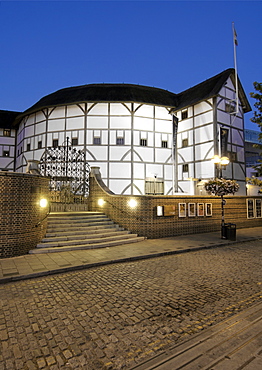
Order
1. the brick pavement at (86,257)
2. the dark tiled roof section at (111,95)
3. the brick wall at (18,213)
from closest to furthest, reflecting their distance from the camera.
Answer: the brick pavement at (86,257), the brick wall at (18,213), the dark tiled roof section at (111,95)

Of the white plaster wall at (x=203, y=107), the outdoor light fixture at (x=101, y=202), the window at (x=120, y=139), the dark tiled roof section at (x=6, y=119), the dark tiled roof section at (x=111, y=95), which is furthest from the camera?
the dark tiled roof section at (x=6, y=119)

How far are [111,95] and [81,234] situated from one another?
17.6 m

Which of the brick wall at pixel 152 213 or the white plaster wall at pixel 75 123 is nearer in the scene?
the brick wall at pixel 152 213

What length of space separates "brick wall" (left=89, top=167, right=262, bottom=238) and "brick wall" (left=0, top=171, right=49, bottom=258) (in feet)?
14.0

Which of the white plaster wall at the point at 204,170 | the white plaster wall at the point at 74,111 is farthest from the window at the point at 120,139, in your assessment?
the white plaster wall at the point at 204,170

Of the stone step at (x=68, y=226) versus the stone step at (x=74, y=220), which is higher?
the stone step at (x=74, y=220)

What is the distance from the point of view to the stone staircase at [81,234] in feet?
27.5

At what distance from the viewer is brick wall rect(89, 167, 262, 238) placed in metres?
10.8

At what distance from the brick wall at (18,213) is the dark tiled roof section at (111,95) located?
1636cm

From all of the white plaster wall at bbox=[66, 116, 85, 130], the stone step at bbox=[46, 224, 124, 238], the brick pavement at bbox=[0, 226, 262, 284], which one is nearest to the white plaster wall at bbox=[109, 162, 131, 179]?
the white plaster wall at bbox=[66, 116, 85, 130]

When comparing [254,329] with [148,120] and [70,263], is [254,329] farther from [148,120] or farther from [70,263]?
[148,120]

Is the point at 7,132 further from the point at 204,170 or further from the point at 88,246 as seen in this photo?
the point at 88,246

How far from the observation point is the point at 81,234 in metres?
9.59

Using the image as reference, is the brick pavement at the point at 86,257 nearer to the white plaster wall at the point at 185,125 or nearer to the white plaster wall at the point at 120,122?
the white plaster wall at the point at 120,122
